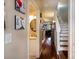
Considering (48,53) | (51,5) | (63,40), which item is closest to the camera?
(51,5)

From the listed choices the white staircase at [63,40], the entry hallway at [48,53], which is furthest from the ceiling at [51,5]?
the entry hallway at [48,53]

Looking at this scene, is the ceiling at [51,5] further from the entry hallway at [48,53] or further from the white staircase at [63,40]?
the entry hallway at [48,53]

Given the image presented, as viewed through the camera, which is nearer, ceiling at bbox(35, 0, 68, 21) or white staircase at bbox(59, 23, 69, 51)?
ceiling at bbox(35, 0, 68, 21)

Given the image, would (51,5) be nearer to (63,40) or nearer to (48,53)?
(63,40)

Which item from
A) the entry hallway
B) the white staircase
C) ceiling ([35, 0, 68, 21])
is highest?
ceiling ([35, 0, 68, 21])

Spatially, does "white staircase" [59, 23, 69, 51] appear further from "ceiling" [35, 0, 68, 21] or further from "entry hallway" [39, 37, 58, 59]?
"ceiling" [35, 0, 68, 21]

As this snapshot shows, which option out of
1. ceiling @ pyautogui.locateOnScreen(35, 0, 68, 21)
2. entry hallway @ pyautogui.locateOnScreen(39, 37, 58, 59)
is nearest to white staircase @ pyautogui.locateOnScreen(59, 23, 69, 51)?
entry hallway @ pyautogui.locateOnScreen(39, 37, 58, 59)

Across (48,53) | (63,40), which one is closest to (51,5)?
(63,40)

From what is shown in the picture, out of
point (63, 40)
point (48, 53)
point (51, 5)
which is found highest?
point (51, 5)

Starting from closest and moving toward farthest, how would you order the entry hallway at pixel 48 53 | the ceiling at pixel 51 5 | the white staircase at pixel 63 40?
the ceiling at pixel 51 5, the entry hallway at pixel 48 53, the white staircase at pixel 63 40
